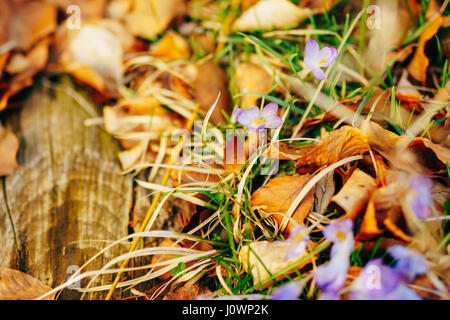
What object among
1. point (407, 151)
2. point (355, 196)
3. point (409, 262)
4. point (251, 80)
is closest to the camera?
point (409, 262)

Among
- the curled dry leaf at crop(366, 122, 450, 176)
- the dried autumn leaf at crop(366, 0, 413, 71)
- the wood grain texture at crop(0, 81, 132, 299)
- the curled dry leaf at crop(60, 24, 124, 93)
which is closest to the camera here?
the curled dry leaf at crop(366, 122, 450, 176)

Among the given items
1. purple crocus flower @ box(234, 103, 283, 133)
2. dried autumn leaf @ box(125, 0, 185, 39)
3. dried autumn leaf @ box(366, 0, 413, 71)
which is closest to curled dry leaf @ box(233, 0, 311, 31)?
dried autumn leaf @ box(366, 0, 413, 71)

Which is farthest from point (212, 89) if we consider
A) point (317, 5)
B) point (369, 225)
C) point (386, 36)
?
point (369, 225)

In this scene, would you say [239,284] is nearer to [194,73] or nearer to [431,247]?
[431,247]

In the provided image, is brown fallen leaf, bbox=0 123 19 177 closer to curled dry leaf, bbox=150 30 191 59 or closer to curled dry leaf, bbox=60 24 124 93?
curled dry leaf, bbox=60 24 124 93

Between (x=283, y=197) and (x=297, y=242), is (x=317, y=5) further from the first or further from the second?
(x=297, y=242)

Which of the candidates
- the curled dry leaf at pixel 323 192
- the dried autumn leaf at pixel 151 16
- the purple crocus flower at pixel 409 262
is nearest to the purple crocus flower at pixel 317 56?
the curled dry leaf at pixel 323 192

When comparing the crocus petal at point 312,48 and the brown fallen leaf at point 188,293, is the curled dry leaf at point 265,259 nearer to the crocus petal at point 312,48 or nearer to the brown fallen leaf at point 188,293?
the brown fallen leaf at point 188,293
